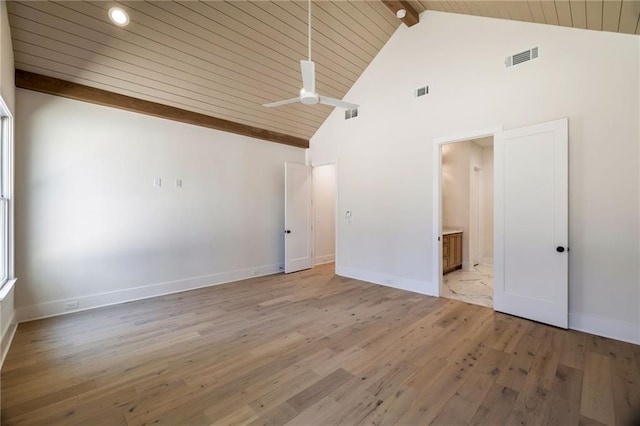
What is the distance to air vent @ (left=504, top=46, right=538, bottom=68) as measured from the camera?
345 cm

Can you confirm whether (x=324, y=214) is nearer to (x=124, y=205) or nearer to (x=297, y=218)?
(x=297, y=218)

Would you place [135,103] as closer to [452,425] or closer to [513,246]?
[452,425]

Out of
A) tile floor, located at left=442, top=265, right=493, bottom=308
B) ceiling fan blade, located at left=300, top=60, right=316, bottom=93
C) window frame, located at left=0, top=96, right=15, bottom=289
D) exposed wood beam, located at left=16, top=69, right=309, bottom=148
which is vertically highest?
exposed wood beam, located at left=16, top=69, right=309, bottom=148

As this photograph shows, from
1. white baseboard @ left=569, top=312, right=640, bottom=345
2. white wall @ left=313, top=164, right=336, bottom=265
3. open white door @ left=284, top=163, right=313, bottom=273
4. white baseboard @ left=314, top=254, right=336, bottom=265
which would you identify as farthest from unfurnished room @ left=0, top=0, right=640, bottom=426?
white wall @ left=313, top=164, right=336, bottom=265

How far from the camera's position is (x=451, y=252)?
5.83 meters

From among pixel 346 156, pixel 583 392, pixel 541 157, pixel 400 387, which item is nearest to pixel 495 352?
pixel 583 392

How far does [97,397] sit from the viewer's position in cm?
210

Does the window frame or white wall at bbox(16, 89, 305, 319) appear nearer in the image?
the window frame

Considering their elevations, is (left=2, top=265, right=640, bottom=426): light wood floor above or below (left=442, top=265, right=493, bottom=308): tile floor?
below

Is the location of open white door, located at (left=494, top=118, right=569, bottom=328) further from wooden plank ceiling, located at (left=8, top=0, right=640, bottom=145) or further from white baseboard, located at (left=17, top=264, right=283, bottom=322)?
white baseboard, located at (left=17, top=264, right=283, bottom=322)

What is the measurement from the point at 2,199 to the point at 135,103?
6.44 ft

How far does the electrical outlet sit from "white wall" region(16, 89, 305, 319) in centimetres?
5

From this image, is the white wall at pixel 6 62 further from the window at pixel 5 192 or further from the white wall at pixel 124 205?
the white wall at pixel 124 205

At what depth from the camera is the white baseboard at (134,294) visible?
11.6 ft
